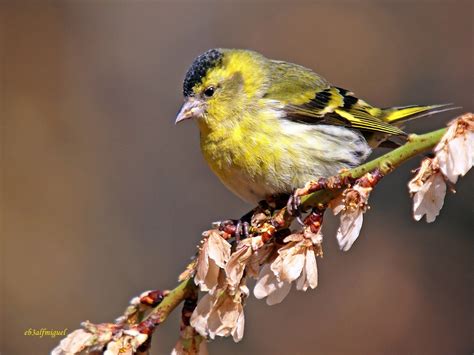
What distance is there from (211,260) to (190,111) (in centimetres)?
163

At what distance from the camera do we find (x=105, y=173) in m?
6.94

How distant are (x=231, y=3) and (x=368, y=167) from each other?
621 cm

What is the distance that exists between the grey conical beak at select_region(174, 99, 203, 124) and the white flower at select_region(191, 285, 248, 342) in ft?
5.26

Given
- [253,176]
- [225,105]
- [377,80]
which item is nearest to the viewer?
[253,176]

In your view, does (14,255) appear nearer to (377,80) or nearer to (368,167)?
(377,80)

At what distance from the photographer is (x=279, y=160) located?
10.1ft

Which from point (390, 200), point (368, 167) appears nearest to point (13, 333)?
point (390, 200)

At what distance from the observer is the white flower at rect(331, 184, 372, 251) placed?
1.84 metres

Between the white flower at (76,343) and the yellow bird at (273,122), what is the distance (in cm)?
127

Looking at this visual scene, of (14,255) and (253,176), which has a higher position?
(253,176)

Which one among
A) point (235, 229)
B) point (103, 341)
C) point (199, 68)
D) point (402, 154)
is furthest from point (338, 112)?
point (103, 341)

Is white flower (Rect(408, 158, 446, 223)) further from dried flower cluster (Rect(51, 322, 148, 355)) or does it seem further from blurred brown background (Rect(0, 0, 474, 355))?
blurred brown background (Rect(0, 0, 474, 355))

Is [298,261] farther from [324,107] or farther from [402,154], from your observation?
[324,107]

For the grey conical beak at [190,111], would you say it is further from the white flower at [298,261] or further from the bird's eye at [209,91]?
the white flower at [298,261]
